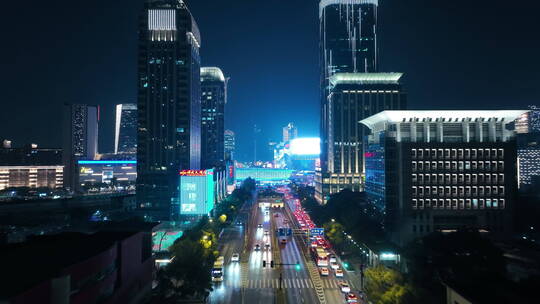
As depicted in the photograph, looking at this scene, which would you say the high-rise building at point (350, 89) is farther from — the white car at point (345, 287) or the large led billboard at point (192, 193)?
the white car at point (345, 287)

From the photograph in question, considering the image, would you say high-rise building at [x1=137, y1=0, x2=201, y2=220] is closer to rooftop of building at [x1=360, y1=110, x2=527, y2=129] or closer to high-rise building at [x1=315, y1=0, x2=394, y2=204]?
high-rise building at [x1=315, y1=0, x2=394, y2=204]

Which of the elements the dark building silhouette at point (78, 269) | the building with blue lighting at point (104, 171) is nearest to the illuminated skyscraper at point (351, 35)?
the building with blue lighting at point (104, 171)

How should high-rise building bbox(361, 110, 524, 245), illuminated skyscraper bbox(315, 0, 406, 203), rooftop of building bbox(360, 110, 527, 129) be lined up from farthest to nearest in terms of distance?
illuminated skyscraper bbox(315, 0, 406, 203) < rooftop of building bbox(360, 110, 527, 129) < high-rise building bbox(361, 110, 524, 245)

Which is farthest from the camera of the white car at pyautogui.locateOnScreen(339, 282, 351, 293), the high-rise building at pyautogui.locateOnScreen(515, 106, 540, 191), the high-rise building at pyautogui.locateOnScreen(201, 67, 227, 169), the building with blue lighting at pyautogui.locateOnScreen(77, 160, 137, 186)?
the high-rise building at pyautogui.locateOnScreen(201, 67, 227, 169)

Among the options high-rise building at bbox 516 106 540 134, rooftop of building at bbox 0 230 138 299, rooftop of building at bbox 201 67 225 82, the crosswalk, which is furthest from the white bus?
high-rise building at bbox 516 106 540 134

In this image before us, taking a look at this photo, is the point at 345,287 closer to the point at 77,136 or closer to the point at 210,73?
the point at 210,73

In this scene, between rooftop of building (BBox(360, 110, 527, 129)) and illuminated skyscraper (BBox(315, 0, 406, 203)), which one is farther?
illuminated skyscraper (BBox(315, 0, 406, 203))

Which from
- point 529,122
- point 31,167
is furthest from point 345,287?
point 529,122
